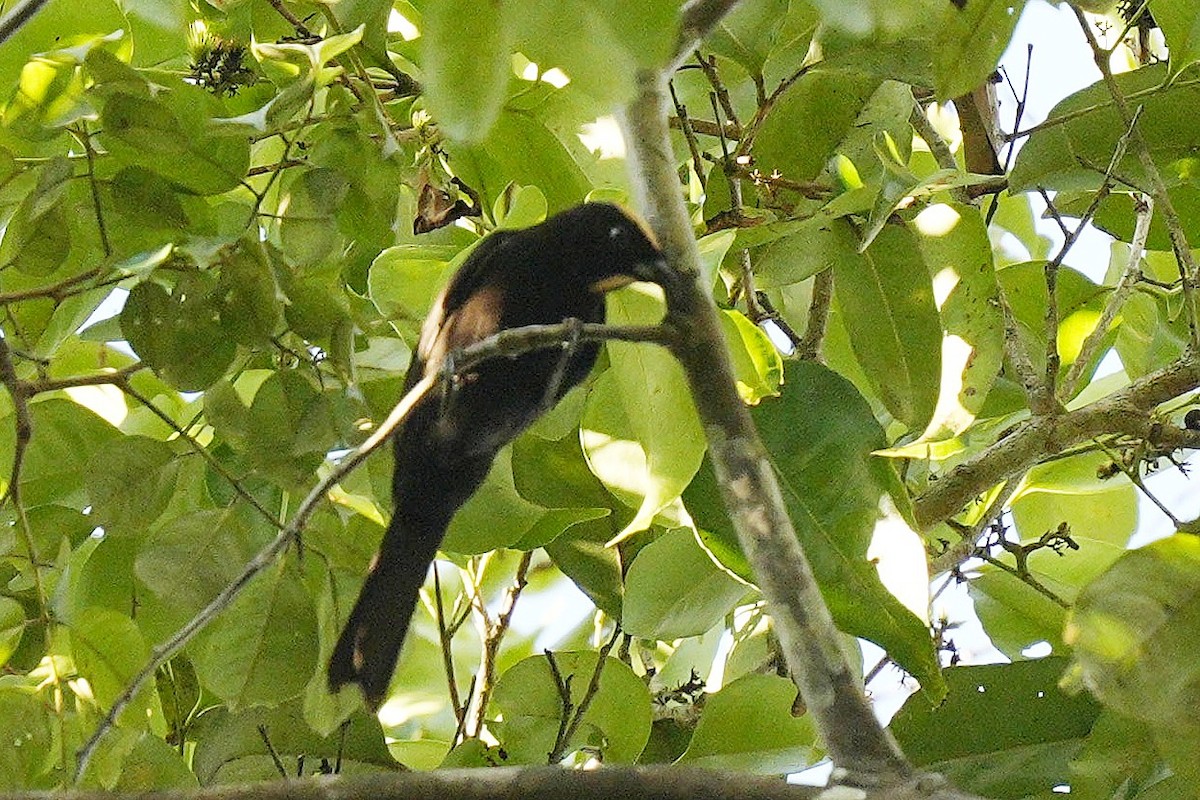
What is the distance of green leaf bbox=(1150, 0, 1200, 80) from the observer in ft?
3.42

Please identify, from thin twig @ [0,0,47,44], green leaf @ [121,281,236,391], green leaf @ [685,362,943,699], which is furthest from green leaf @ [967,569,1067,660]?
thin twig @ [0,0,47,44]

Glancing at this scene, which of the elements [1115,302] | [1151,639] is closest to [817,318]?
[1115,302]

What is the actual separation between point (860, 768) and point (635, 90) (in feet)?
1.39

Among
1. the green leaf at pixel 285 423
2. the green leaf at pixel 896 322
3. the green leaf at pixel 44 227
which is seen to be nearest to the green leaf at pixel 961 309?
the green leaf at pixel 896 322

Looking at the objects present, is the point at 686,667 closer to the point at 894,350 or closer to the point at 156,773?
the point at 894,350

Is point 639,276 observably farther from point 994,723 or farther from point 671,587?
point 994,723

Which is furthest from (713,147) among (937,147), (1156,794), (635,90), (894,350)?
(635,90)

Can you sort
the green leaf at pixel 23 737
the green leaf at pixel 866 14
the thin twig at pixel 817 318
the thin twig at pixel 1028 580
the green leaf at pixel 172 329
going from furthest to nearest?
the thin twig at pixel 817 318, the thin twig at pixel 1028 580, the green leaf at pixel 172 329, the green leaf at pixel 23 737, the green leaf at pixel 866 14

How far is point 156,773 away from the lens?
96 centimetres

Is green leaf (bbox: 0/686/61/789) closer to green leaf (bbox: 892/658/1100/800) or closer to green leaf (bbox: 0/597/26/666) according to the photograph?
green leaf (bbox: 0/597/26/666)

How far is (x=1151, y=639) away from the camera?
62 cm

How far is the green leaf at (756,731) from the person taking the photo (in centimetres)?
110

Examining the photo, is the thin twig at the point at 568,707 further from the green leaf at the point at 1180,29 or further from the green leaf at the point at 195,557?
the green leaf at the point at 1180,29

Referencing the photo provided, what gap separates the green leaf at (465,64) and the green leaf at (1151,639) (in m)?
0.38
